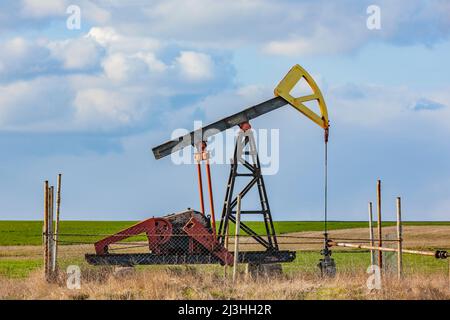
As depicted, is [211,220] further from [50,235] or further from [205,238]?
[50,235]

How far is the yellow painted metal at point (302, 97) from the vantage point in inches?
795

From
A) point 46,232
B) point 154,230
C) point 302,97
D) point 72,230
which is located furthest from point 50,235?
point 72,230

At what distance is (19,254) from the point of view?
1497 inches

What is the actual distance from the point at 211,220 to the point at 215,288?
403 cm

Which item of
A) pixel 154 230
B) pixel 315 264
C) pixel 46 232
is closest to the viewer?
pixel 46 232

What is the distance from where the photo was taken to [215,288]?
52.5 ft

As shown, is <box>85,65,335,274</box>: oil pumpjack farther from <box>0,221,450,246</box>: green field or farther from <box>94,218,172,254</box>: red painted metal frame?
<box>0,221,450,246</box>: green field

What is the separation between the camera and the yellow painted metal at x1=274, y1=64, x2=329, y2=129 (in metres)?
20.2

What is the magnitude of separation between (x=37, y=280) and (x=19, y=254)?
21.2 metres

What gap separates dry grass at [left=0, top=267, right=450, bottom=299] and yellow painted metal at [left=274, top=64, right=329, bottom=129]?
13.9 feet

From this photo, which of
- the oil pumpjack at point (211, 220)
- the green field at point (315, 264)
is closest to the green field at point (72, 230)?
the green field at point (315, 264)

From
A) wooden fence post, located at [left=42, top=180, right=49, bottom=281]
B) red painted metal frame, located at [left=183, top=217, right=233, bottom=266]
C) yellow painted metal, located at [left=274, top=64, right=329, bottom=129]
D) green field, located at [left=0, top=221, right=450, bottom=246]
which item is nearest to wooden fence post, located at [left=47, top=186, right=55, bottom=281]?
wooden fence post, located at [left=42, top=180, right=49, bottom=281]
